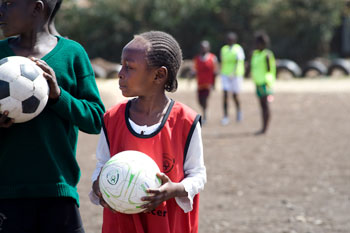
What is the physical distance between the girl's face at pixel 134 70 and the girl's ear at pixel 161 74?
3 cm

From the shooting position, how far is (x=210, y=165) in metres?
8.50

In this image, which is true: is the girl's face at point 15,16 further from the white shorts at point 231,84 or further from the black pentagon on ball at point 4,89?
the white shorts at point 231,84

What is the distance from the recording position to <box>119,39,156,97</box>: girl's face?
2631mm

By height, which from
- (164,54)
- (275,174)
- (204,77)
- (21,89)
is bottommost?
(204,77)

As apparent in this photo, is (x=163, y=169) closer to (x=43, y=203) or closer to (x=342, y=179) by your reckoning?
(x=43, y=203)

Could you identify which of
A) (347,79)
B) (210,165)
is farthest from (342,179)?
(347,79)

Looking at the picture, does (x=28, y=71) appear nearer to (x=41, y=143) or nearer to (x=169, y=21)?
(x=41, y=143)

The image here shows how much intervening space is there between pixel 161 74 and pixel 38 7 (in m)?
0.69

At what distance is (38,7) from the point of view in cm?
278

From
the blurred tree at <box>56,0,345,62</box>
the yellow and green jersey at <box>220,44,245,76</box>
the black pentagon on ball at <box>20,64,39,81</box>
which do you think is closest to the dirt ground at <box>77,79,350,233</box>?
the yellow and green jersey at <box>220,44,245,76</box>

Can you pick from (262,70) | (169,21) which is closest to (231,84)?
(262,70)

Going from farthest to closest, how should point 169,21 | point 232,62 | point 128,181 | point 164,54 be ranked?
point 169,21, point 232,62, point 164,54, point 128,181

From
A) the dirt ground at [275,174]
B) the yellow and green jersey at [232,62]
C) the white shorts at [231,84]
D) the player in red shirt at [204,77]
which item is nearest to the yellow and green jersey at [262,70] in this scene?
the dirt ground at [275,174]

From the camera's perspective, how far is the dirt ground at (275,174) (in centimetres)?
577
